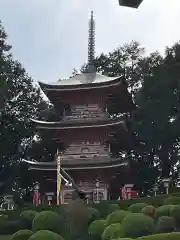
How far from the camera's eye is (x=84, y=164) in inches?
970

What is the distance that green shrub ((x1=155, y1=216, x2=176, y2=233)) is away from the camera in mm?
13555

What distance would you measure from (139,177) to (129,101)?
543 centimetres

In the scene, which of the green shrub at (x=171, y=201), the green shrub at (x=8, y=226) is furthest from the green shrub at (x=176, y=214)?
the green shrub at (x=8, y=226)

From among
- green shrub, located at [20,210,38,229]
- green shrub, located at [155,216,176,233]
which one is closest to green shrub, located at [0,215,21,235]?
green shrub, located at [20,210,38,229]

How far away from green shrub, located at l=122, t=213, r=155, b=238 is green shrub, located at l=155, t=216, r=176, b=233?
1.04ft

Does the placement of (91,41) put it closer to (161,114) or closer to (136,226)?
(161,114)

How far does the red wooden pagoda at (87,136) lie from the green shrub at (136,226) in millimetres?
10786

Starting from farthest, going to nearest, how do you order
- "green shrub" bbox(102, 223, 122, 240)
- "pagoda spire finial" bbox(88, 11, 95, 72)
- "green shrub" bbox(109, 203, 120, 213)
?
"pagoda spire finial" bbox(88, 11, 95, 72), "green shrub" bbox(109, 203, 120, 213), "green shrub" bbox(102, 223, 122, 240)

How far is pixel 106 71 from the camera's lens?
3878cm

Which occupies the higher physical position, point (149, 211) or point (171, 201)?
point (171, 201)

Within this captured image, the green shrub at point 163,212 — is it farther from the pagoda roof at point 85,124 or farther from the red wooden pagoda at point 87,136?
the pagoda roof at point 85,124

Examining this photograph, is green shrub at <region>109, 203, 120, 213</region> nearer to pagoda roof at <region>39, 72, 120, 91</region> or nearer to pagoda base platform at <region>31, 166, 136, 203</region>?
pagoda base platform at <region>31, 166, 136, 203</region>

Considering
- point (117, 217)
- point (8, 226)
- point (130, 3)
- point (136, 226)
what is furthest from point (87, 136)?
point (130, 3)

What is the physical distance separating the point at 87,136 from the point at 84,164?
2.48 meters
